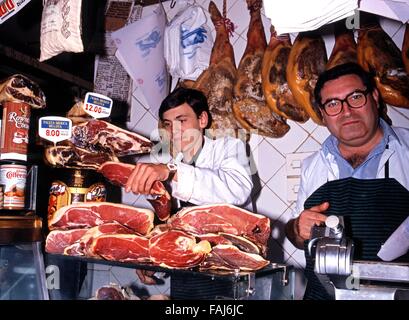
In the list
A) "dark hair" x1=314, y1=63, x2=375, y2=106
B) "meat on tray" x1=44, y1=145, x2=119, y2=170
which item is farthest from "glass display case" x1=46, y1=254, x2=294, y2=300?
"dark hair" x1=314, y1=63, x2=375, y2=106

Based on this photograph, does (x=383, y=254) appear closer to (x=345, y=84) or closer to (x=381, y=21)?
(x=345, y=84)

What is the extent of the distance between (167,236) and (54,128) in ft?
2.38

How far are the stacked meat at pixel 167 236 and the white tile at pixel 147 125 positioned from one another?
1.92 m

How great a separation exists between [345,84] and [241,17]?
1.28 m

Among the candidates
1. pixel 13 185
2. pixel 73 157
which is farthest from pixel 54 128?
pixel 13 185

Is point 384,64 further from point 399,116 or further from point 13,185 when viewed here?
point 13,185

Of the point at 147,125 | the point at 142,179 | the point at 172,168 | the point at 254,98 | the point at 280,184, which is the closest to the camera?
the point at 142,179

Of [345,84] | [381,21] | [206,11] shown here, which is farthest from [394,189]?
[206,11]

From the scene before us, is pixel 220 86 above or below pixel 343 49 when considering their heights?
below

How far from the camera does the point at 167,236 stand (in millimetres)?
1422

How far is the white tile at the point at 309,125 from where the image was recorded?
9.42 feet

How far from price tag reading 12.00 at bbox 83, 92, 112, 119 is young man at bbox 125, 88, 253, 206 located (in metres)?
0.35

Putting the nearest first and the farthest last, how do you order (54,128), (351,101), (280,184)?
(54,128)
(351,101)
(280,184)

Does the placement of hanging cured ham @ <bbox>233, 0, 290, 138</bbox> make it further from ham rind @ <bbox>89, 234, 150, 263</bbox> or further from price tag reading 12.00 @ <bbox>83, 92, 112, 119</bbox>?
ham rind @ <bbox>89, 234, 150, 263</bbox>
